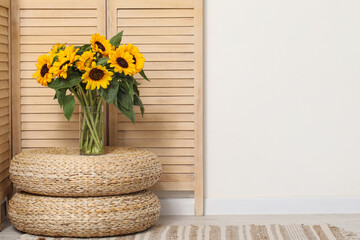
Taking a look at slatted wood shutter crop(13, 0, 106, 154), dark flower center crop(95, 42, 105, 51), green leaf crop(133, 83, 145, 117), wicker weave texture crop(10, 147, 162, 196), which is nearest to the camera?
wicker weave texture crop(10, 147, 162, 196)

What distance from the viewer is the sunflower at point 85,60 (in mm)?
2285

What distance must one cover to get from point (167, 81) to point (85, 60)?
0.52 metres

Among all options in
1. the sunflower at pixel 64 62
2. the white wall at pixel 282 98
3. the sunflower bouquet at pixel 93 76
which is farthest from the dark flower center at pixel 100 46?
the white wall at pixel 282 98

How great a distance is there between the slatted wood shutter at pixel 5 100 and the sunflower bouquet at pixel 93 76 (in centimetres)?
27

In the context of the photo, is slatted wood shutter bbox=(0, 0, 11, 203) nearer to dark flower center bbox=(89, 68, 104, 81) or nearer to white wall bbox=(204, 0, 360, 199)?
dark flower center bbox=(89, 68, 104, 81)

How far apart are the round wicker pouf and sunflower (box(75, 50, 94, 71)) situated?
521 millimetres

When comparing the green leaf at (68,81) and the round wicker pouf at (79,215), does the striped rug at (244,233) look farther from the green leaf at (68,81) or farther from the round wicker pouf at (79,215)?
the green leaf at (68,81)

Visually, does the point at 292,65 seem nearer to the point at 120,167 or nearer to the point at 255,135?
the point at 255,135

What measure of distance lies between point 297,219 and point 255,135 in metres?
0.44

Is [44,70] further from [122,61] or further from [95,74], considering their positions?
[122,61]

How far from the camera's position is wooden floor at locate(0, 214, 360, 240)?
2.58 meters

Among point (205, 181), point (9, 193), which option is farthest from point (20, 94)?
point (205, 181)

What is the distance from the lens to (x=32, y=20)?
8.77ft

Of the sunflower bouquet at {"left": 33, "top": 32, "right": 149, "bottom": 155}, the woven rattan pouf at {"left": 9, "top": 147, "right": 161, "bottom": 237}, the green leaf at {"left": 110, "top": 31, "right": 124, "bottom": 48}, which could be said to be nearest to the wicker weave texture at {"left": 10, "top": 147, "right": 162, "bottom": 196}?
the woven rattan pouf at {"left": 9, "top": 147, "right": 161, "bottom": 237}
